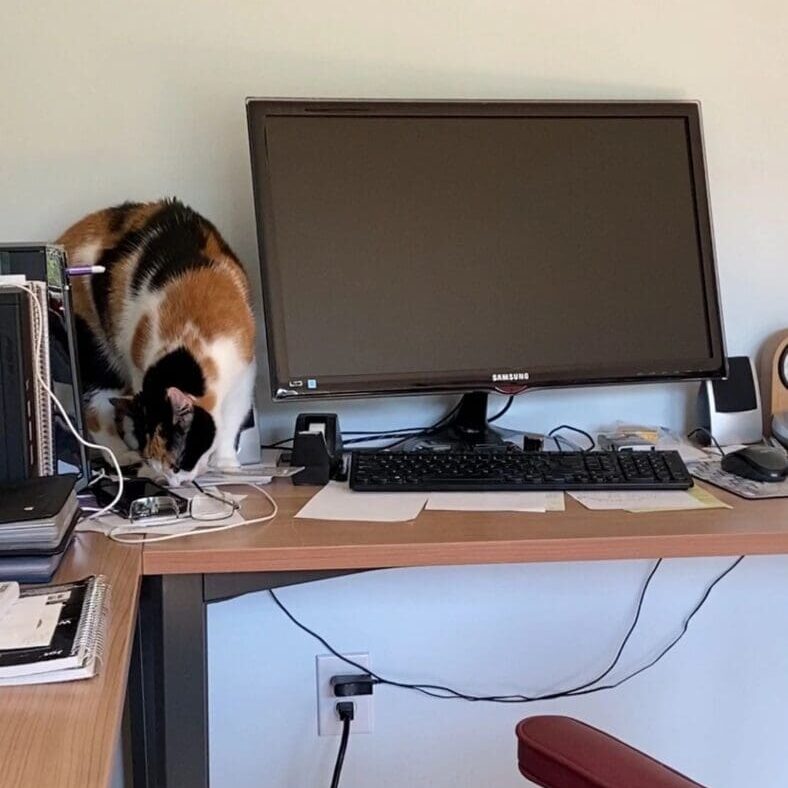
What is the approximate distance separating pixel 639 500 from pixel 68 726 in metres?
0.72

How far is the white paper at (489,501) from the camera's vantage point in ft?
3.56

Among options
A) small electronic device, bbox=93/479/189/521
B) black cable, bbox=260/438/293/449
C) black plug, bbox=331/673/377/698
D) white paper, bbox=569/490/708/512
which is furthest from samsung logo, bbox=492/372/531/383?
black plug, bbox=331/673/377/698

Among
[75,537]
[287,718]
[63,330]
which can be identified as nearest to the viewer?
[75,537]

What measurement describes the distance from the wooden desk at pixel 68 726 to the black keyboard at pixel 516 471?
1.50 feet

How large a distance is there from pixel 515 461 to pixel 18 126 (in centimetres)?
86

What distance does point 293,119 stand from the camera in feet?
4.16

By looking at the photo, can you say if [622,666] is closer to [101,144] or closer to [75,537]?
[75,537]

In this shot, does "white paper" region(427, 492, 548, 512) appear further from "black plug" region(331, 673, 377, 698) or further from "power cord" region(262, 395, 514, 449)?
"black plug" region(331, 673, 377, 698)

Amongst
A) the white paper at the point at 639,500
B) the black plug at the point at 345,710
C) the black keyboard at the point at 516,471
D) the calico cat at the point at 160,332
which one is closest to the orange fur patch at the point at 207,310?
the calico cat at the point at 160,332

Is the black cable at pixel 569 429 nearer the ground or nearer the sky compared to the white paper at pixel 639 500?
nearer the sky

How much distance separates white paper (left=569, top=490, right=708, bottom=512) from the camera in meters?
1.09

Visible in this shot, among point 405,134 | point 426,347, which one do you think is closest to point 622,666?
point 426,347

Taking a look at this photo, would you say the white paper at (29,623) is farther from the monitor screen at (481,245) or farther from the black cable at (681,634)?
the black cable at (681,634)

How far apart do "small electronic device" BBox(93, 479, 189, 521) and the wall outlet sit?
51 centimetres
